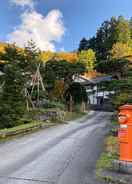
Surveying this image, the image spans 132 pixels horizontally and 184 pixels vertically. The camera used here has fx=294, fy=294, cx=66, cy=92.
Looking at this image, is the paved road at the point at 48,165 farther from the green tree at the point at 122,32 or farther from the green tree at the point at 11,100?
the green tree at the point at 122,32

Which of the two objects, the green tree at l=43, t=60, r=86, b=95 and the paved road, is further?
the green tree at l=43, t=60, r=86, b=95

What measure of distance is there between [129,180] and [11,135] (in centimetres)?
989

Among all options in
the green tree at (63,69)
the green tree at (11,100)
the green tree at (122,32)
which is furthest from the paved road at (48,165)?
the green tree at (122,32)

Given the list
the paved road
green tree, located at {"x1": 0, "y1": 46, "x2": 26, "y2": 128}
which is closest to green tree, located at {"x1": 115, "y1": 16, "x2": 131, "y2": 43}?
green tree, located at {"x1": 0, "y1": 46, "x2": 26, "y2": 128}

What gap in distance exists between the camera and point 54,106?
31750 millimetres

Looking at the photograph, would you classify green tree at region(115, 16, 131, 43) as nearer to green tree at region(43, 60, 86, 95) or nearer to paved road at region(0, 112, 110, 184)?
green tree at region(43, 60, 86, 95)

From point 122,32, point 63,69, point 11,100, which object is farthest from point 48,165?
point 122,32

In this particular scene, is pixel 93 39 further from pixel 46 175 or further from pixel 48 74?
pixel 46 175

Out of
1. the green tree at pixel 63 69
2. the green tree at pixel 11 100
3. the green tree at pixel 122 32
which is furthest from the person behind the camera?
the green tree at pixel 122 32

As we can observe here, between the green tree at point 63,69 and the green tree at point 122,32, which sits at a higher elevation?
the green tree at point 122,32

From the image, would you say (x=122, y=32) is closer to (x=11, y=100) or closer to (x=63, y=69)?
(x=63, y=69)

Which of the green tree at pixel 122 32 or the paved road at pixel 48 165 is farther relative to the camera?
the green tree at pixel 122 32

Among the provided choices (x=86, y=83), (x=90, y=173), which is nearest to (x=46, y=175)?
(x=90, y=173)

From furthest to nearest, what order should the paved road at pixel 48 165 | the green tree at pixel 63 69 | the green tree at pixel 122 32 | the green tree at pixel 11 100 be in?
the green tree at pixel 122 32 < the green tree at pixel 63 69 < the green tree at pixel 11 100 < the paved road at pixel 48 165
